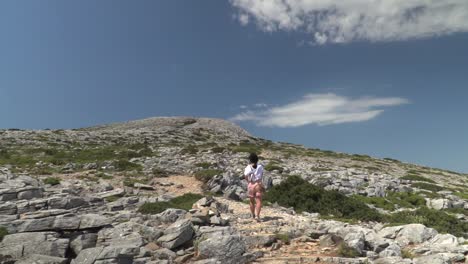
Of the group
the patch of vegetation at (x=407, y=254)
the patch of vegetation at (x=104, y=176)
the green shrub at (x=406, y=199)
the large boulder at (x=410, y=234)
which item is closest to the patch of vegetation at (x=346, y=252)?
the patch of vegetation at (x=407, y=254)

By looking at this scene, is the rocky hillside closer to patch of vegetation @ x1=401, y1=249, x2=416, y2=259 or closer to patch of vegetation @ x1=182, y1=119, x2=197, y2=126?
patch of vegetation @ x1=401, y1=249, x2=416, y2=259

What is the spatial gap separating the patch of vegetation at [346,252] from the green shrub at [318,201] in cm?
968

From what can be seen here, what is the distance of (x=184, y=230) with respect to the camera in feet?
44.8

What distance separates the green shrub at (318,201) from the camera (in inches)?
912

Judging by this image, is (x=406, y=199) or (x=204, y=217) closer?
(x=204, y=217)

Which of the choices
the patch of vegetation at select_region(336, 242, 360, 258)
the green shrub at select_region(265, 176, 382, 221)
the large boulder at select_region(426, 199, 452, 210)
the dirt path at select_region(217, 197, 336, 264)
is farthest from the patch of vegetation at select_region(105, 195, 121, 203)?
the large boulder at select_region(426, 199, 452, 210)

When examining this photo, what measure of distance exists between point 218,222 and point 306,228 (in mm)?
3512

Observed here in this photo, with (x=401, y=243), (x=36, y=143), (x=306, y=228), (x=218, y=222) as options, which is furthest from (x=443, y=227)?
(x=36, y=143)

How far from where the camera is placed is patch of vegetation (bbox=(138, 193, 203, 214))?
19500 millimetres

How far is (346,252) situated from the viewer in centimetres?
1301

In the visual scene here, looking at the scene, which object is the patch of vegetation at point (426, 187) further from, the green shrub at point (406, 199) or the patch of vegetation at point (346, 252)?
the patch of vegetation at point (346, 252)

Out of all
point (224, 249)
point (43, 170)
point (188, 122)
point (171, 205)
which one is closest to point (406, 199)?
point (171, 205)

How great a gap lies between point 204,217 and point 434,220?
1419cm

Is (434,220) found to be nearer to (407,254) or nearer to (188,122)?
(407,254)
